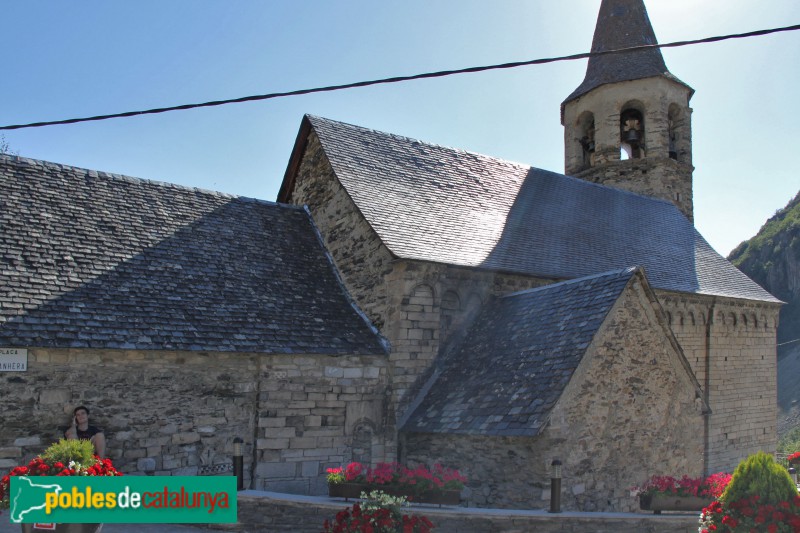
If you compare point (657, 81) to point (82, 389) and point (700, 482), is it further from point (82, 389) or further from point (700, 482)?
point (82, 389)

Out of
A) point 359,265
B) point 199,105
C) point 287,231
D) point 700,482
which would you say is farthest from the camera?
point 287,231

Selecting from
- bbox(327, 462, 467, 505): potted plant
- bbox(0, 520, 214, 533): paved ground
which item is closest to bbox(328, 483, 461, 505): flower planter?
bbox(327, 462, 467, 505): potted plant

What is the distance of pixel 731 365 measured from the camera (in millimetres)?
18844

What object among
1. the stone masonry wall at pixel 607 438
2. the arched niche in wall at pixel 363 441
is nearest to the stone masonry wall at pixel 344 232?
the arched niche in wall at pixel 363 441

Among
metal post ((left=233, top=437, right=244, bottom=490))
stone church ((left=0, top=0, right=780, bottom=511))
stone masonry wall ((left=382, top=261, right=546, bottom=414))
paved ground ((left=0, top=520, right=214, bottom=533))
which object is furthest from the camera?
stone masonry wall ((left=382, top=261, right=546, bottom=414))

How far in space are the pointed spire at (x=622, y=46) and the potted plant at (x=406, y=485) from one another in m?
18.5

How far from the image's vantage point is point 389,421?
12.5 metres

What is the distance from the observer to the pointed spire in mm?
23906

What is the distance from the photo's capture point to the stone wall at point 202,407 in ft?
32.5

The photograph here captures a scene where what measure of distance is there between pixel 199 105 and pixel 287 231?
7.35 meters

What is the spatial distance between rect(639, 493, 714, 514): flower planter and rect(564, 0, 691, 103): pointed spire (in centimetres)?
1744

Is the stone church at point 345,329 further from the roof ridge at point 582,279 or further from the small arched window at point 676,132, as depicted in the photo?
the small arched window at point 676,132

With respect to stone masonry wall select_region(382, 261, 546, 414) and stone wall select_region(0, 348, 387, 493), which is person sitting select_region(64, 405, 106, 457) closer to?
stone wall select_region(0, 348, 387, 493)

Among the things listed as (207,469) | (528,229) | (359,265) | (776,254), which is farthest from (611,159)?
(776,254)
